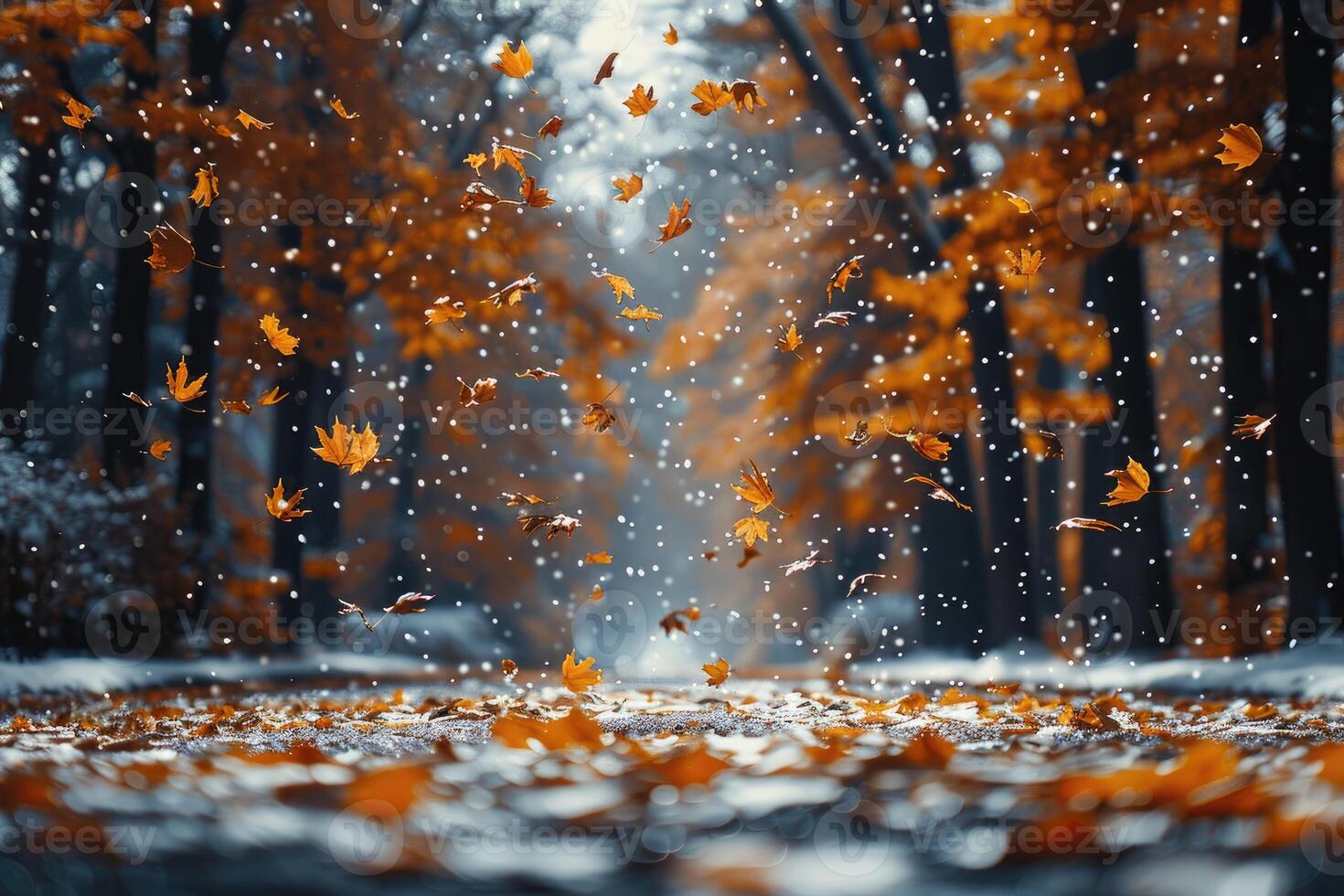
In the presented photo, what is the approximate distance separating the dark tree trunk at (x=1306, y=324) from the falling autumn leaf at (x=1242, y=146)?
0.31 m

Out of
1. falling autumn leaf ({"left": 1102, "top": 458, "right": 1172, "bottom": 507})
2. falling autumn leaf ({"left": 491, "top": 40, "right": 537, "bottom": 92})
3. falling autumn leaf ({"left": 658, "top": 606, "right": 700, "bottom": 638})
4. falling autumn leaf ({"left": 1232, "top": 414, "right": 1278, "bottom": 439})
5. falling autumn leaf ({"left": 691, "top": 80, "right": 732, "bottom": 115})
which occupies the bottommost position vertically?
falling autumn leaf ({"left": 658, "top": 606, "right": 700, "bottom": 638})

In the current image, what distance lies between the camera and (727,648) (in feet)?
79.9

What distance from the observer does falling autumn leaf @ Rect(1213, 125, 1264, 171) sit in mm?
6277

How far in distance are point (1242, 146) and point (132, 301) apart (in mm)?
8639

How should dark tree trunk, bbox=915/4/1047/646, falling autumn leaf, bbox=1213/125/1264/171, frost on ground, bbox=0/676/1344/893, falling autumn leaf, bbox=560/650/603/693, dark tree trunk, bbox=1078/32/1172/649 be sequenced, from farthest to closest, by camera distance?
dark tree trunk, bbox=915/4/1047/646 → dark tree trunk, bbox=1078/32/1172/649 → falling autumn leaf, bbox=1213/125/1264/171 → falling autumn leaf, bbox=560/650/603/693 → frost on ground, bbox=0/676/1344/893

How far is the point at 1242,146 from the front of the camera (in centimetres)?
639

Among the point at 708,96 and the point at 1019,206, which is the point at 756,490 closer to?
the point at 708,96

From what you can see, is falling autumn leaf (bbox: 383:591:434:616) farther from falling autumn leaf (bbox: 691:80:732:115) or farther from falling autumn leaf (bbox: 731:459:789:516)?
falling autumn leaf (bbox: 691:80:732:115)

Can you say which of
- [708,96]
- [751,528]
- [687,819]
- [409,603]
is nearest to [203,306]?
[708,96]

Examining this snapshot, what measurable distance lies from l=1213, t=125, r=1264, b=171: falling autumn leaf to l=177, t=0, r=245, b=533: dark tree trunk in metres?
7.96

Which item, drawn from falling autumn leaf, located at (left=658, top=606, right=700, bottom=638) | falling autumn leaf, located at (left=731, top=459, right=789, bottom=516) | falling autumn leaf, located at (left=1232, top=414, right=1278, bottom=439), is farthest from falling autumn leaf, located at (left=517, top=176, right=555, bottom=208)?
falling autumn leaf, located at (left=1232, top=414, right=1278, bottom=439)

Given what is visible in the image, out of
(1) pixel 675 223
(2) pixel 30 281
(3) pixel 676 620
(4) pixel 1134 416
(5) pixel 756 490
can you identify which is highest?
(2) pixel 30 281

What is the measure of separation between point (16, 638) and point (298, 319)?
13.5 ft

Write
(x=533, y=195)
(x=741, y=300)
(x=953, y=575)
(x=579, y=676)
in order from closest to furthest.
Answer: (x=579, y=676) → (x=533, y=195) → (x=953, y=575) → (x=741, y=300)
